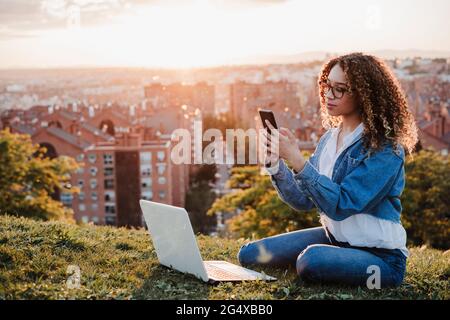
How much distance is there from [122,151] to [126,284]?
1249 inches

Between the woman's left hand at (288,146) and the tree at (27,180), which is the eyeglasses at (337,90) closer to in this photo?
the woman's left hand at (288,146)

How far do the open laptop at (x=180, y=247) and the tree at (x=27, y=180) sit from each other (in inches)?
595

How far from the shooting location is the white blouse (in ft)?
11.3

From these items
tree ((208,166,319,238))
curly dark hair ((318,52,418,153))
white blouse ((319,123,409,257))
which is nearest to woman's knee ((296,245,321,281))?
white blouse ((319,123,409,257))

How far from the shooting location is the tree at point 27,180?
60.9 feet

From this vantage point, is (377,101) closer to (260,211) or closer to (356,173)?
(356,173)

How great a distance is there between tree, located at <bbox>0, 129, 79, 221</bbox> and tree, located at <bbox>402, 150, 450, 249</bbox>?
1012cm

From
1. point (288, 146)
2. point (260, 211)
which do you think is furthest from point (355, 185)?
point (260, 211)

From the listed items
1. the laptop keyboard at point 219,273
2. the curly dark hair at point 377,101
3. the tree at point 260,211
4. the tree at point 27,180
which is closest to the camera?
the curly dark hair at point 377,101

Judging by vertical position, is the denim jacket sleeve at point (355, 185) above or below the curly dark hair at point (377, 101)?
below

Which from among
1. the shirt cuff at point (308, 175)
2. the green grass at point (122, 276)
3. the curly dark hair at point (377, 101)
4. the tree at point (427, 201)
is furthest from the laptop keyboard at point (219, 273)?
the tree at point (427, 201)

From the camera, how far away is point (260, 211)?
19188 mm

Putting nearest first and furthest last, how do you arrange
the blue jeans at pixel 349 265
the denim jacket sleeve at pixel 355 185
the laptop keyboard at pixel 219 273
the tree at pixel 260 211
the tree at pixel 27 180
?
the denim jacket sleeve at pixel 355 185, the blue jeans at pixel 349 265, the laptop keyboard at pixel 219 273, the tree at pixel 260 211, the tree at pixel 27 180
